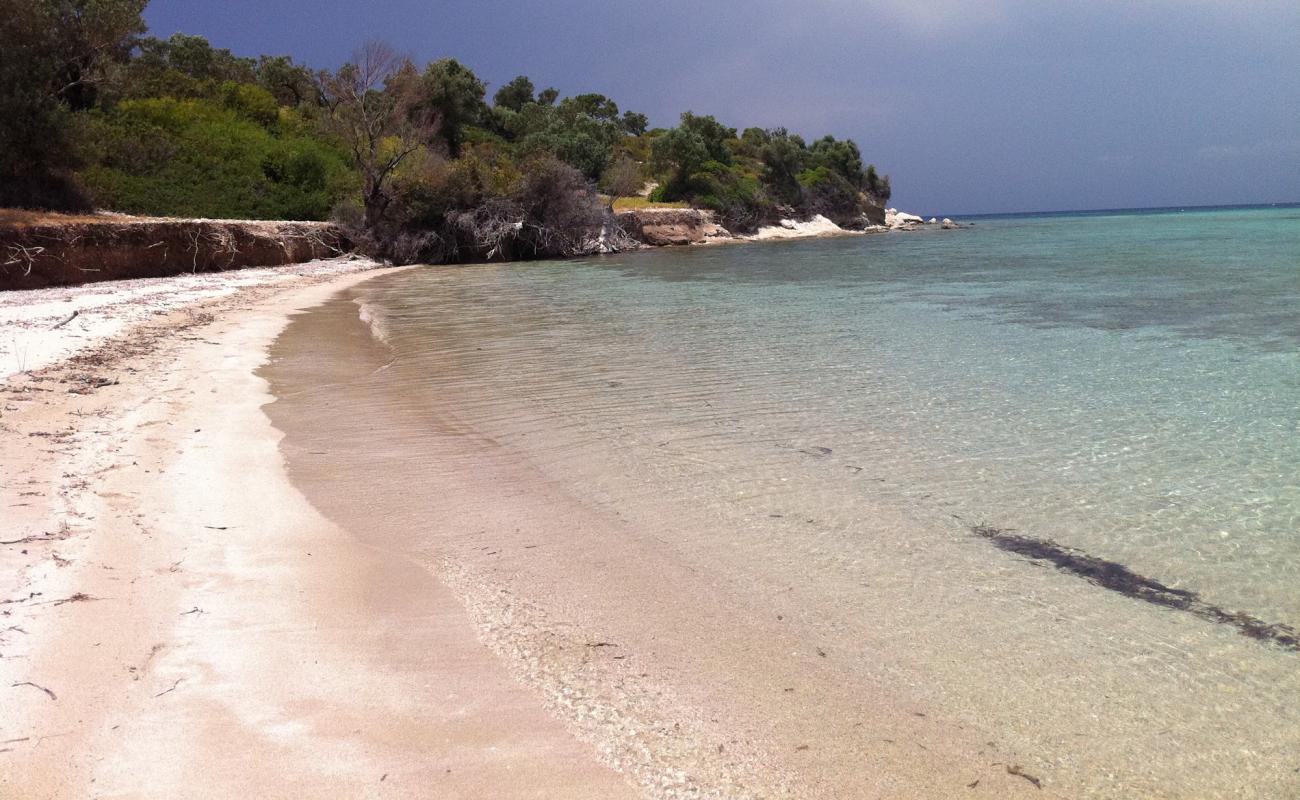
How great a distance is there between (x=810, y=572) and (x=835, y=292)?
50.8ft

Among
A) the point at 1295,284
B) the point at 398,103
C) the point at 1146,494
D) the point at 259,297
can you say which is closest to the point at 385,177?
the point at 398,103

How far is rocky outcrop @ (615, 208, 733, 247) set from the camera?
146 ft

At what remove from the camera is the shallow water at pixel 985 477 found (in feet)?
9.92

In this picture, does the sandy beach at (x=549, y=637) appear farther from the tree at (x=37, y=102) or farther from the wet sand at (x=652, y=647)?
the tree at (x=37, y=102)

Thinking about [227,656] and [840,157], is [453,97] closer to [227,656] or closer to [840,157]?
[840,157]

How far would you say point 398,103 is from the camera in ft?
109

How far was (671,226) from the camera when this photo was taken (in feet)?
156

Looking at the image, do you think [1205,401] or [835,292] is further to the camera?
[835,292]

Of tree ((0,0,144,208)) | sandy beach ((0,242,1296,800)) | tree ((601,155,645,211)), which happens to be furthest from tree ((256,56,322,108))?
sandy beach ((0,242,1296,800))

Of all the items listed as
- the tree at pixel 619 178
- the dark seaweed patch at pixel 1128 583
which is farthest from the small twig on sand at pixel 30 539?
the tree at pixel 619 178

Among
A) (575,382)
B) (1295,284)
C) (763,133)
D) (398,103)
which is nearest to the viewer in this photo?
(575,382)

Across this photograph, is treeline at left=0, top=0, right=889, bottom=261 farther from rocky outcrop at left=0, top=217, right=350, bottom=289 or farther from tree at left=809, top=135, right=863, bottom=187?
tree at left=809, top=135, right=863, bottom=187

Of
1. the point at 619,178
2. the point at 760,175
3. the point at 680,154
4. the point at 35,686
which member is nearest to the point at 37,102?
the point at 35,686

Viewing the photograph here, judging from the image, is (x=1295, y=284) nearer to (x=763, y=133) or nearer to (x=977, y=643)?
(x=977, y=643)
